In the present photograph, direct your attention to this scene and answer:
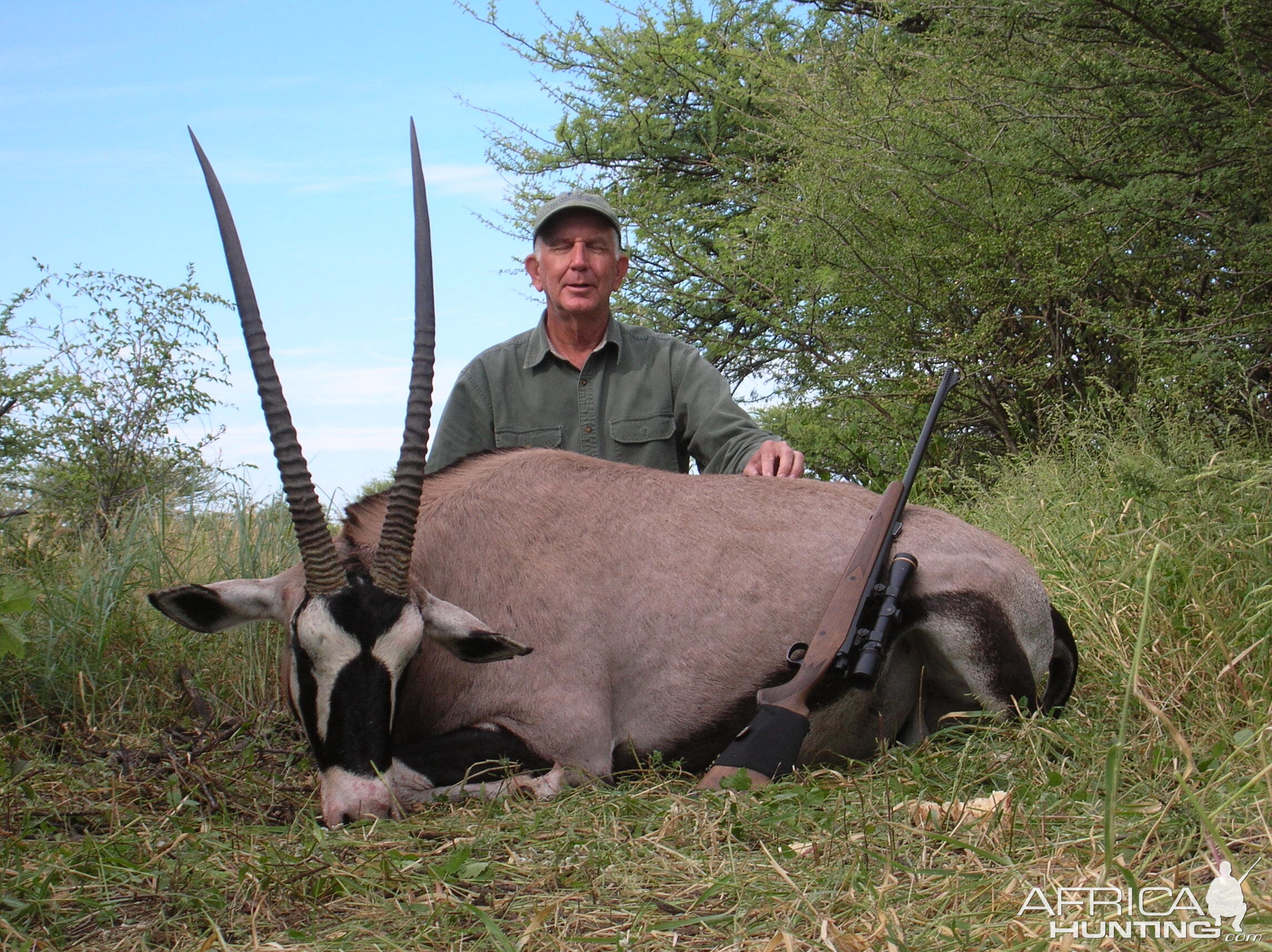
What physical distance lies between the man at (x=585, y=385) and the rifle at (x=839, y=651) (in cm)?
202

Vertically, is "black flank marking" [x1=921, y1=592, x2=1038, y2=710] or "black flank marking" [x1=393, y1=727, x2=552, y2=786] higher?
"black flank marking" [x1=921, y1=592, x2=1038, y2=710]

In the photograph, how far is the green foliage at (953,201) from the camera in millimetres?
6508

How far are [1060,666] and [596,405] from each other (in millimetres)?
2987

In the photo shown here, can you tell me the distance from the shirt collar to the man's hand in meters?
1.44

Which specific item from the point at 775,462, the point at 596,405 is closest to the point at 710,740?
the point at 775,462

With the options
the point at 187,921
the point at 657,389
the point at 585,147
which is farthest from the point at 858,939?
the point at 585,147

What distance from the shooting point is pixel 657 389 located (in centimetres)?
652

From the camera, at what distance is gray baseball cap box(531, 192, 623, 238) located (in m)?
6.25

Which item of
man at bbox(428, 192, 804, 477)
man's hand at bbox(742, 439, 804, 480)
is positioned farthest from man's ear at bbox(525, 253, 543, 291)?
man's hand at bbox(742, 439, 804, 480)

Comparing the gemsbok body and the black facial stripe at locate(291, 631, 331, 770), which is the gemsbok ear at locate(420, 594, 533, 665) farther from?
the black facial stripe at locate(291, 631, 331, 770)

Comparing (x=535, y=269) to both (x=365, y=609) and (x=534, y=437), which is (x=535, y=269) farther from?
(x=365, y=609)

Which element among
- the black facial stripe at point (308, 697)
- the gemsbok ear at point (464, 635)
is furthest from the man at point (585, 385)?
the black facial stripe at point (308, 697)

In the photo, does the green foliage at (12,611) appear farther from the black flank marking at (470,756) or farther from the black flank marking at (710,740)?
the black flank marking at (710,740)

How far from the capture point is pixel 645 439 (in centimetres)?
647
